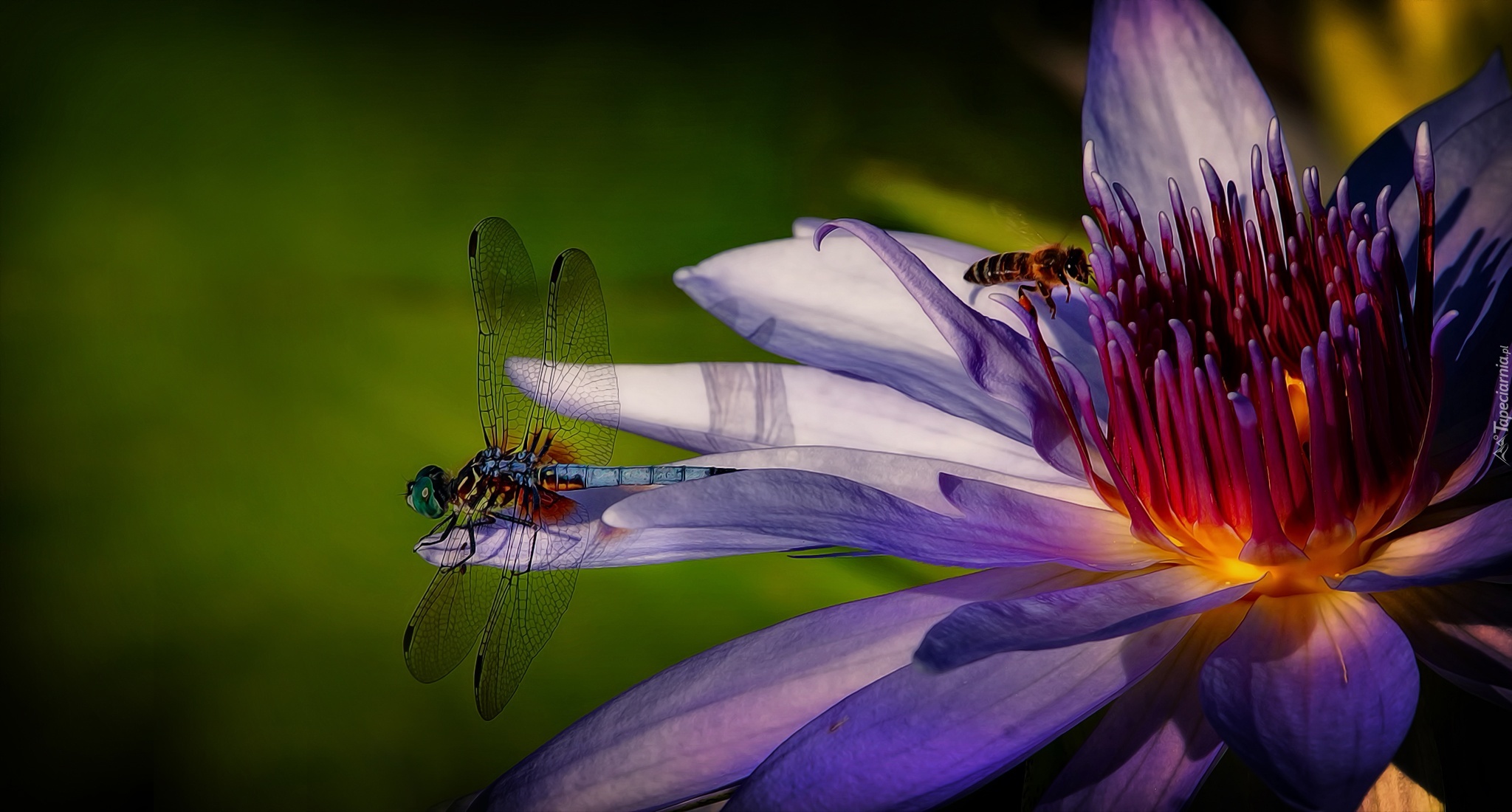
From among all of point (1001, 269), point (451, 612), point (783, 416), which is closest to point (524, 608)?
point (451, 612)

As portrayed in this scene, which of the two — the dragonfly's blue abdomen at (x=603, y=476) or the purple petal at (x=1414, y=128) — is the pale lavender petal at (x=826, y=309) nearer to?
the dragonfly's blue abdomen at (x=603, y=476)

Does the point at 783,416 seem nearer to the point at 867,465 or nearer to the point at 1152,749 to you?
the point at 867,465

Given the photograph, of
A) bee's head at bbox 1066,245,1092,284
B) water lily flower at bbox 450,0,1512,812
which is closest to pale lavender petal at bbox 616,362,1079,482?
water lily flower at bbox 450,0,1512,812

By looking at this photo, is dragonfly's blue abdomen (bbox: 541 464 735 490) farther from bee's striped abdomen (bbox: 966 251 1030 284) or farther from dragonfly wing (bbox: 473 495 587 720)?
bee's striped abdomen (bbox: 966 251 1030 284)

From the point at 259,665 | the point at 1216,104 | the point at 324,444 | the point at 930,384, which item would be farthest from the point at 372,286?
the point at 1216,104

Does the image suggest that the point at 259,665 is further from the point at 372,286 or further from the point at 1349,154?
the point at 1349,154

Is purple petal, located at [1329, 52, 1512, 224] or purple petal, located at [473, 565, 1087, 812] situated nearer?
purple petal, located at [473, 565, 1087, 812]
